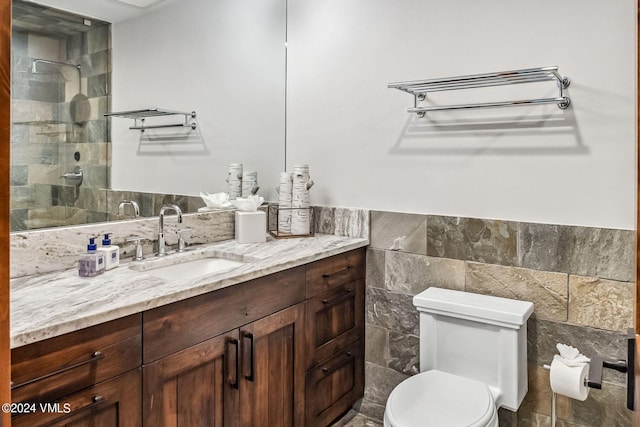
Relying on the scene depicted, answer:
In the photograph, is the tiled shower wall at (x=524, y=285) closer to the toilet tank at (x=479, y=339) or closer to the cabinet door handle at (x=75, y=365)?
the toilet tank at (x=479, y=339)

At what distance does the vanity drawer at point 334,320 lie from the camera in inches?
81.0

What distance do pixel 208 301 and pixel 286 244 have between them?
2.57 feet

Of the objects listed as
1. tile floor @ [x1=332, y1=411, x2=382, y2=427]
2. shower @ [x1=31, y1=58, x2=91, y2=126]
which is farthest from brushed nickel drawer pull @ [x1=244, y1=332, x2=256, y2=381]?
shower @ [x1=31, y1=58, x2=91, y2=126]

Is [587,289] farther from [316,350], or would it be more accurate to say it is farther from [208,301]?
[208,301]

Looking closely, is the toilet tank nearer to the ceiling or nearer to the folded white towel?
the folded white towel

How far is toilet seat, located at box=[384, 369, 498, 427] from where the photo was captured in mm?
1559

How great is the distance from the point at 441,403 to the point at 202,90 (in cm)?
185

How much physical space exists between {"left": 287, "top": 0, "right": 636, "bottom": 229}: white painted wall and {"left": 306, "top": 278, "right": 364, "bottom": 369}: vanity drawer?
19.6 inches

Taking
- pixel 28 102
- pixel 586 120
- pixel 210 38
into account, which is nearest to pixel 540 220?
pixel 586 120

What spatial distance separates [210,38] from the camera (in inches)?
96.0

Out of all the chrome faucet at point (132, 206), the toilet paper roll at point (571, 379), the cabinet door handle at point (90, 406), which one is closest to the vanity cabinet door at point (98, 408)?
the cabinet door handle at point (90, 406)

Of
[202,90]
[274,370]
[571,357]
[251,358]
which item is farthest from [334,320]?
[202,90]

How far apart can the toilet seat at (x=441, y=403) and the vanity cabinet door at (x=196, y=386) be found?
58cm

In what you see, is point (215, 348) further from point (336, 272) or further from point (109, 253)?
point (336, 272)
